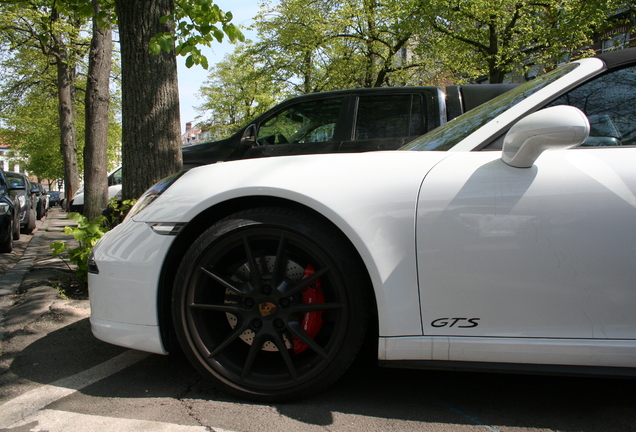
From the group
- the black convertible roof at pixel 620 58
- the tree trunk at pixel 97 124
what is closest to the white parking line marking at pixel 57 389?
the black convertible roof at pixel 620 58

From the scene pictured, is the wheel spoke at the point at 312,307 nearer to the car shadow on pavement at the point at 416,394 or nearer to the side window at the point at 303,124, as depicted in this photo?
the car shadow on pavement at the point at 416,394

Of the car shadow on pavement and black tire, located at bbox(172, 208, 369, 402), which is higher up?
black tire, located at bbox(172, 208, 369, 402)

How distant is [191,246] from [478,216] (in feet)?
3.93

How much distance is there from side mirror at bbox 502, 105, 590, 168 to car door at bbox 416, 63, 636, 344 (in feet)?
0.24

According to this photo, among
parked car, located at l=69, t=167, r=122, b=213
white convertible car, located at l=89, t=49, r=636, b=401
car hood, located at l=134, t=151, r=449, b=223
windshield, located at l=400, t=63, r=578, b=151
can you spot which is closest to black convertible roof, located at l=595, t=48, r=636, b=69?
white convertible car, located at l=89, t=49, r=636, b=401

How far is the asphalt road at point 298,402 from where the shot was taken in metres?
2.02

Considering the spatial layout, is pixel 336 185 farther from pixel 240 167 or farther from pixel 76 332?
pixel 76 332

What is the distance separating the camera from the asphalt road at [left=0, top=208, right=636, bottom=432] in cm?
202

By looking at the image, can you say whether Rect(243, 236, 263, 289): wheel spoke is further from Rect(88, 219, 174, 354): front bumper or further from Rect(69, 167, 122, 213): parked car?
Rect(69, 167, 122, 213): parked car

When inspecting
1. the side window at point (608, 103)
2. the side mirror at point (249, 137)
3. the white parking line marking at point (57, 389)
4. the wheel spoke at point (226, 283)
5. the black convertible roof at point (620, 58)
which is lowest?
the white parking line marking at point (57, 389)

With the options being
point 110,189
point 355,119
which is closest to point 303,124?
point 355,119

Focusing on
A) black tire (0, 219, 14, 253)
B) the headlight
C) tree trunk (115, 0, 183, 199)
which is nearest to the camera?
the headlight

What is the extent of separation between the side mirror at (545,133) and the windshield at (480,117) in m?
0.36

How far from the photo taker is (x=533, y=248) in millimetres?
1864
